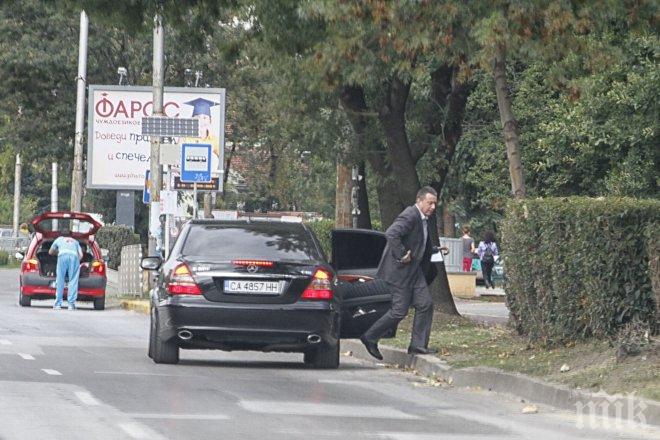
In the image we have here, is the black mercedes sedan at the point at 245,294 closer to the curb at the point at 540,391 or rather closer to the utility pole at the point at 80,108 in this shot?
the curb at the point at 540,391

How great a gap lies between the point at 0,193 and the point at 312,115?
223 feet

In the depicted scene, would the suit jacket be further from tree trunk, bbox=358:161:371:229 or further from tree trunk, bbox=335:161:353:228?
tree trunk, bbox=335:161:353:228

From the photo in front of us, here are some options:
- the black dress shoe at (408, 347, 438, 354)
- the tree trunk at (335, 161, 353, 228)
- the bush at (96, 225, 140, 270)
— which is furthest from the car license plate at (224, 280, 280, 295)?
the bush at (96, 225, 140, 270)

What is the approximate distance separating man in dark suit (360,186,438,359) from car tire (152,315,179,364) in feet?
6.58

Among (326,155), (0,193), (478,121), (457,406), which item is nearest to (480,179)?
(478,121)

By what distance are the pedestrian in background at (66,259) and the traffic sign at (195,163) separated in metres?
3.07

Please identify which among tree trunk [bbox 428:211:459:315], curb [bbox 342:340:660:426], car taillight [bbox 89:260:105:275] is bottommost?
curb [bbox 342:340:660:426]

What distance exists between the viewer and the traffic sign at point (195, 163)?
27.9 m

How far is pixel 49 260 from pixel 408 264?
15.8m

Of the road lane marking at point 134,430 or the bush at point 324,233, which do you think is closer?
the road lane marking at point 134,430

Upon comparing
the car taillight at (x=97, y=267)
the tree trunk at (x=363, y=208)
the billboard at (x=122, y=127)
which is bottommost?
the car taillight at (x=97, y=267)

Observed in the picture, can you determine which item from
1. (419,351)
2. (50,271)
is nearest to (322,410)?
(419,351)

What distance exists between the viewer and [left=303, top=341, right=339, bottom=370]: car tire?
53.9 ft

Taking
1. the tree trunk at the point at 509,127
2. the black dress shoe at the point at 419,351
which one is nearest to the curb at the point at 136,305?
the tree trunk at the point at 509,127
